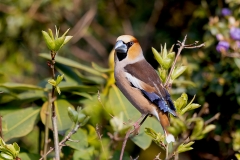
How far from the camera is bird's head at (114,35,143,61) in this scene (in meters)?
2.48

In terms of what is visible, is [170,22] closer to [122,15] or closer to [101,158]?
[122,15]

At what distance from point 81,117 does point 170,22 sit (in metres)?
3.20

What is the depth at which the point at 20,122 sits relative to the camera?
243 centimetres

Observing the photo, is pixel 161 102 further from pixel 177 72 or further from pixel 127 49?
pixel 127 49

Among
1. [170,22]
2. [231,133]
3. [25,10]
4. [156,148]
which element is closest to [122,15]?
[170,22]

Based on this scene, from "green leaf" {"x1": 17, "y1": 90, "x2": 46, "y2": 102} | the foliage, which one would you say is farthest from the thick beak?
the foliage

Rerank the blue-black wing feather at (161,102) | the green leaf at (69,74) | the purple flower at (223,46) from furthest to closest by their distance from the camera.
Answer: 1. the purple flower at (223,46)
2. the green leaf at (69,74)
3. the blue-black wing feather at (161,102)

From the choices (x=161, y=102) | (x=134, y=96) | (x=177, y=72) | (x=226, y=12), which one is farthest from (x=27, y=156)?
(x=226, y=12)

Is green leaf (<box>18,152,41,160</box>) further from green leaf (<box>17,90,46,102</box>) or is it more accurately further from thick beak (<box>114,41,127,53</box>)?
thick beak (<box>114,41,127,53</box>)

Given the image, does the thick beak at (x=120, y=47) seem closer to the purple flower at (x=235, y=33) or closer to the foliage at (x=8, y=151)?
the foliage at (x=8, y=151)

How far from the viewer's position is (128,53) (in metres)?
2.57

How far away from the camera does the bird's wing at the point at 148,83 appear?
2146 mm

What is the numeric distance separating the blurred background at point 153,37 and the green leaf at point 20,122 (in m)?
0.46

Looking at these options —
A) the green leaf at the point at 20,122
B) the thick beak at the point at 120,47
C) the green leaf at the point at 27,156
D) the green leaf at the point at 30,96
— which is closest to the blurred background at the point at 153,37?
the green leaf at the point at 30,96
